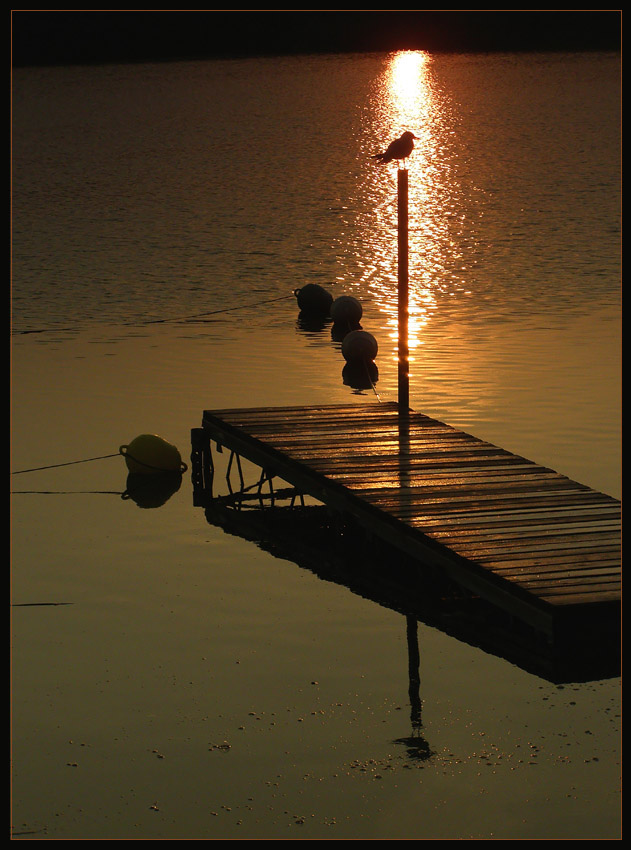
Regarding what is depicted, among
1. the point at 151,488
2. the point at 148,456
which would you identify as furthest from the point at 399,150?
the point at 151,488

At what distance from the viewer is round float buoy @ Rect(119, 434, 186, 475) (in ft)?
42.9

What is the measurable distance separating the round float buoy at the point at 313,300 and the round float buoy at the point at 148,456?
9.20 m

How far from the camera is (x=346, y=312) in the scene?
2052cm

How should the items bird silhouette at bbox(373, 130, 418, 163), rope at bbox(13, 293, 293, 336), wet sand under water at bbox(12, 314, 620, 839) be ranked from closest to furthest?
wet sand under water at bbox(12, 314, 620, 839)
bird silhouette at bbox(373, 130, 418, 163)
rope at bbox(13, 293, 293, 336)

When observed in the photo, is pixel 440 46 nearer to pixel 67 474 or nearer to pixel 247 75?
pixel 247 75

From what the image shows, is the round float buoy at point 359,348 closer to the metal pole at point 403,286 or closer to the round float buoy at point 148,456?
the metal pole at point 403,286

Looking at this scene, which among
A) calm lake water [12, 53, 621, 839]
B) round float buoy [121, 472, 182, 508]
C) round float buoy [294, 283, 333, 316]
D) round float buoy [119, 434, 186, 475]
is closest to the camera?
calm lake water [12, 53, 621, 839]

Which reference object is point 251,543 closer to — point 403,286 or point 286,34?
point 403,286

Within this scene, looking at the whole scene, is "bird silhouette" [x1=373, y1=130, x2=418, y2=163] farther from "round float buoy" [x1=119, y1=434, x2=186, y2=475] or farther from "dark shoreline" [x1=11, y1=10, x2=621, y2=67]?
A: "dark shoreline" [x1=11, y1=10, x2=621, y2=67]

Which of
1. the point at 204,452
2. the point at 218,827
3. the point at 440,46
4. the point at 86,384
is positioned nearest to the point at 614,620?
the point at 218,827

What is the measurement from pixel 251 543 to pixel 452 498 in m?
1.95

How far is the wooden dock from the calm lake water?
Answer: 528 mm

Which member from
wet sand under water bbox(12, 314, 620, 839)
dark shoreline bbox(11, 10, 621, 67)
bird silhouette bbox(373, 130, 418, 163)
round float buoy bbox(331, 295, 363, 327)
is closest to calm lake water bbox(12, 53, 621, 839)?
wet sand under water bbox(12, 314, 620, 839)

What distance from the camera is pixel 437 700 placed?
8336 millimetres
